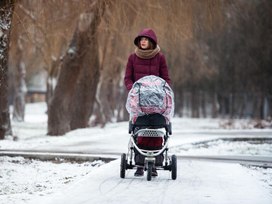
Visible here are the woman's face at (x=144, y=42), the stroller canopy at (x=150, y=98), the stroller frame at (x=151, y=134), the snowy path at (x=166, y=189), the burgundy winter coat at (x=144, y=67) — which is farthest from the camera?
the burgundy winter coat at (x=144, y=67)

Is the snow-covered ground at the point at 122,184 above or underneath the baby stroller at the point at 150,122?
underneath

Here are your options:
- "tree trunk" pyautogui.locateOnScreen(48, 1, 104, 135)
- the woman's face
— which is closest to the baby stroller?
the woman's face

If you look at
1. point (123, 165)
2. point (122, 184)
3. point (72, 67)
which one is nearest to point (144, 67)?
point (123, 165)

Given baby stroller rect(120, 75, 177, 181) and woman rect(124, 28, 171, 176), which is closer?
baby stroller rect(120, 75, 177, 181)

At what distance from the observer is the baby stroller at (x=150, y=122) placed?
779 cm

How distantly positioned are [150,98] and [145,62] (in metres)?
0.84

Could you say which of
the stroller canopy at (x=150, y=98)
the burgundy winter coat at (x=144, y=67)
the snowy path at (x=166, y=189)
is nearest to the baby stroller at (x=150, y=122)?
the stroller canopy at (x=150, y=98)

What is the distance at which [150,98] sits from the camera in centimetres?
776

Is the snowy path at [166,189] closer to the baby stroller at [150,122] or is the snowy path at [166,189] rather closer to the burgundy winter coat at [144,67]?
the baby stroller at [150,122]

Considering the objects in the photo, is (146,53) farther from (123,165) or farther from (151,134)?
(123,165)

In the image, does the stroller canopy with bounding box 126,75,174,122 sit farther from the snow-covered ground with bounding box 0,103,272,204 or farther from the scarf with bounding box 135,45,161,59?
the snow-covered ground with bounding box 0,103,272,204

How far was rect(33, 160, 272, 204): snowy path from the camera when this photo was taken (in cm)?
643

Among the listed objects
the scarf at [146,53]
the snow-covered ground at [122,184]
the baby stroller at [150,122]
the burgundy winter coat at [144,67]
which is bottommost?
the snow-covered ground at [122,184]

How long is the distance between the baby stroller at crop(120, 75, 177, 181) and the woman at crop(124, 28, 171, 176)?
363 mm
